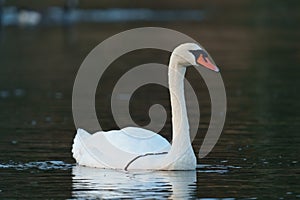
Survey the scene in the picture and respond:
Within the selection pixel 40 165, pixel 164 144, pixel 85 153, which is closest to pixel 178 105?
pixel 164 144

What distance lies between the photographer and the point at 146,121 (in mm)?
17797

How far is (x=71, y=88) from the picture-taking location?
2383 cm

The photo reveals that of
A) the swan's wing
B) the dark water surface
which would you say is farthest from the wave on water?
the swan's wing

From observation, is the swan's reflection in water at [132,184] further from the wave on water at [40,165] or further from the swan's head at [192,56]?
the swan's head at [192,56]

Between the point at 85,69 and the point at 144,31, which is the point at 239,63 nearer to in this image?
the point at 85,69

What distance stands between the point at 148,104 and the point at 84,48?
55.1 feet

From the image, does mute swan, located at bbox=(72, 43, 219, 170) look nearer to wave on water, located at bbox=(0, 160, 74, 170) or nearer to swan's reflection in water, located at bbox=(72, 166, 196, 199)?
swan's reflection in water, located at bbox=(72, 166, 196, 199)

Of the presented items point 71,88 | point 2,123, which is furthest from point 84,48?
point 2,123

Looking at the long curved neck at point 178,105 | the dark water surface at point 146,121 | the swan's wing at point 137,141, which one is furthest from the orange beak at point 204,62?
the dark water surface at point 146,121

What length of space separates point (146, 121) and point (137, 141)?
528cm

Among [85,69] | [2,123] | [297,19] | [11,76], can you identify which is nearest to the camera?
[2,123]

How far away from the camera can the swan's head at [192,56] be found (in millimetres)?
12164

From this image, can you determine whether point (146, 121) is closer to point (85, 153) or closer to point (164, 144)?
point (85, 153)

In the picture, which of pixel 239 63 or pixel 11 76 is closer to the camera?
pixel 11 76
